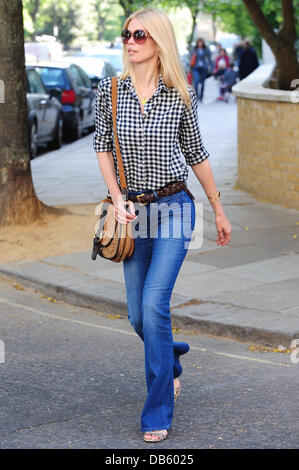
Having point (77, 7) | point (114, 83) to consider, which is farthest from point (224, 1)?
point (77, 7)

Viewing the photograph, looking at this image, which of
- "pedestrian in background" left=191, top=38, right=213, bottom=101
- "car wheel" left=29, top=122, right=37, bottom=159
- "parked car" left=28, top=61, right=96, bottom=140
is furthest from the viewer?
"pedestrian in background" left=191, top=38, right=213, bottom=101

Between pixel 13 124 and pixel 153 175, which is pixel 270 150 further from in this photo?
pixel 153 175

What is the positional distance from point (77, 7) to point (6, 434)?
85.8 metres

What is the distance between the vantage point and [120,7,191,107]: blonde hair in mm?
4457

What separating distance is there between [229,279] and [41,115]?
10.4 m

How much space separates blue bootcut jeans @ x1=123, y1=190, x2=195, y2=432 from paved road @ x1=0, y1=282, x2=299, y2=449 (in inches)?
8.2

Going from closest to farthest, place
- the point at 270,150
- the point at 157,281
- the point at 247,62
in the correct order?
the point at 157,281
the point at 270,150
the point at 247,62

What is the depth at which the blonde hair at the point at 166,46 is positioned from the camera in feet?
14.6

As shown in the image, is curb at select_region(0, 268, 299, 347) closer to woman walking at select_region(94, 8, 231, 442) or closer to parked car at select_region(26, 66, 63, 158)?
woman walking at select_region(94, 8, 231, 442)

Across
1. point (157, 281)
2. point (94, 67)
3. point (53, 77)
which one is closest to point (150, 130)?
point (157, 281)

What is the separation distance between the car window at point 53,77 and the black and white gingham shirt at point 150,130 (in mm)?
16268

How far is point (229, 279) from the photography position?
7910 mm

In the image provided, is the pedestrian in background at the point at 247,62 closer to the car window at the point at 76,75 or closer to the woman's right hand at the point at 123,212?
the car window at the point at 76,75

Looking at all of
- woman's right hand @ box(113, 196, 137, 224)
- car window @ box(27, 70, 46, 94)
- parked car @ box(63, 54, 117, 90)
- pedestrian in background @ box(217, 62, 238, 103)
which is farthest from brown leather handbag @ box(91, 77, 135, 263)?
pedestrian in background @ box(217, 62, 238, 103)
